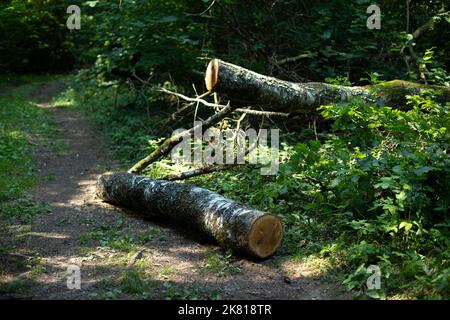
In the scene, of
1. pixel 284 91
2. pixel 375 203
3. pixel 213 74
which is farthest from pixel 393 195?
pixel 213 74

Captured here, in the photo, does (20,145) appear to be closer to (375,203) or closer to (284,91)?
(284,91)

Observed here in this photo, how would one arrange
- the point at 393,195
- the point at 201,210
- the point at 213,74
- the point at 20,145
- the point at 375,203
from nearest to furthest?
1. the point at 375,203
2. the point at 393,195
3. the point at 201,210
4. the point at 213,74
5. the point at 20,145

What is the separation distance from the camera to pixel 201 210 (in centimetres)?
575

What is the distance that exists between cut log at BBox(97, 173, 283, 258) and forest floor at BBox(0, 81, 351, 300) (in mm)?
186

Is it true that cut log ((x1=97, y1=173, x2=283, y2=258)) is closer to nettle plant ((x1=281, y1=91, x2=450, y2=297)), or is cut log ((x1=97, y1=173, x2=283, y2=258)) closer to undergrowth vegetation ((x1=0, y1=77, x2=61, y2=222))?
nettle plant ((x1=281, y1=91, x2=450, y2=297))

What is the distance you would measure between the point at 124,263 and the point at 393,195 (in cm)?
321

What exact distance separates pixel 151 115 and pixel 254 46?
11.7 ft

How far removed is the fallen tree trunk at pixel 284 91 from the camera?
592 cm

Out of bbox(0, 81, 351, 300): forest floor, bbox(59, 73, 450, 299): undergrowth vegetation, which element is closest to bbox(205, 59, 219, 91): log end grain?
bbox(59, 73, 450, 299): undergrowth vegetation

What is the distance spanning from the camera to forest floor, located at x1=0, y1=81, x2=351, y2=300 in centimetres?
441

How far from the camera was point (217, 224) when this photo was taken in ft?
17.7

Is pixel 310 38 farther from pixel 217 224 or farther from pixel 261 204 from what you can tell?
pixel 217 224

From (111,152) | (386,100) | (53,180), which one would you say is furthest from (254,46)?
(53,180)
